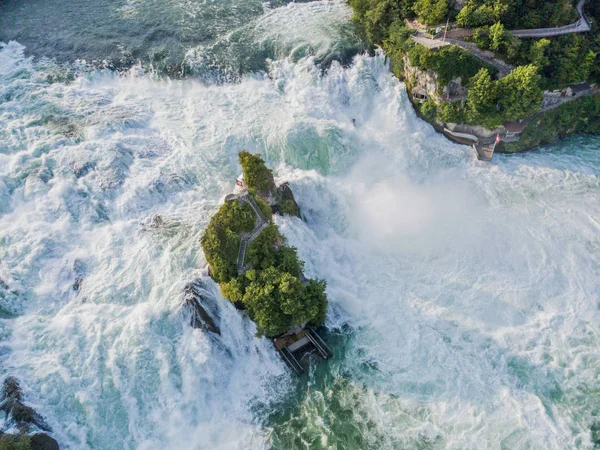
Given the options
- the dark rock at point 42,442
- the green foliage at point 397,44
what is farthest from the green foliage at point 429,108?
the dark rock at point 42,442

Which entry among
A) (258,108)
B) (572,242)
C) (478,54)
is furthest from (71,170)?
(572,242)

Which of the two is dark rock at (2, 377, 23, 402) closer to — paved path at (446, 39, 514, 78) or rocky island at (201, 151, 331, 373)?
rocky island at (201, 151, 331, 373)

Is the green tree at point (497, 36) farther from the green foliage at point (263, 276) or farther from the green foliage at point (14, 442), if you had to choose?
the green foliage at point (14, 442)

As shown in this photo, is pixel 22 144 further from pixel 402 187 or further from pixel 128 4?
pixel 402 187

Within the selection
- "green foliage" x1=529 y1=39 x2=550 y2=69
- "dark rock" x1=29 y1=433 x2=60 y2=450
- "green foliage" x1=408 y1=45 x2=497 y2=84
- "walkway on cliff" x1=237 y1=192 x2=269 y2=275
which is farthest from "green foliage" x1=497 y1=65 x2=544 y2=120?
"dark rock" x1=29 y1=433 x2=60 y2=450

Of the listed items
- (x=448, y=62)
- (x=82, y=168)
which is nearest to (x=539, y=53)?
(x=448, y=62)

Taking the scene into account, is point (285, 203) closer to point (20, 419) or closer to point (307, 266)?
point (307, 266)
